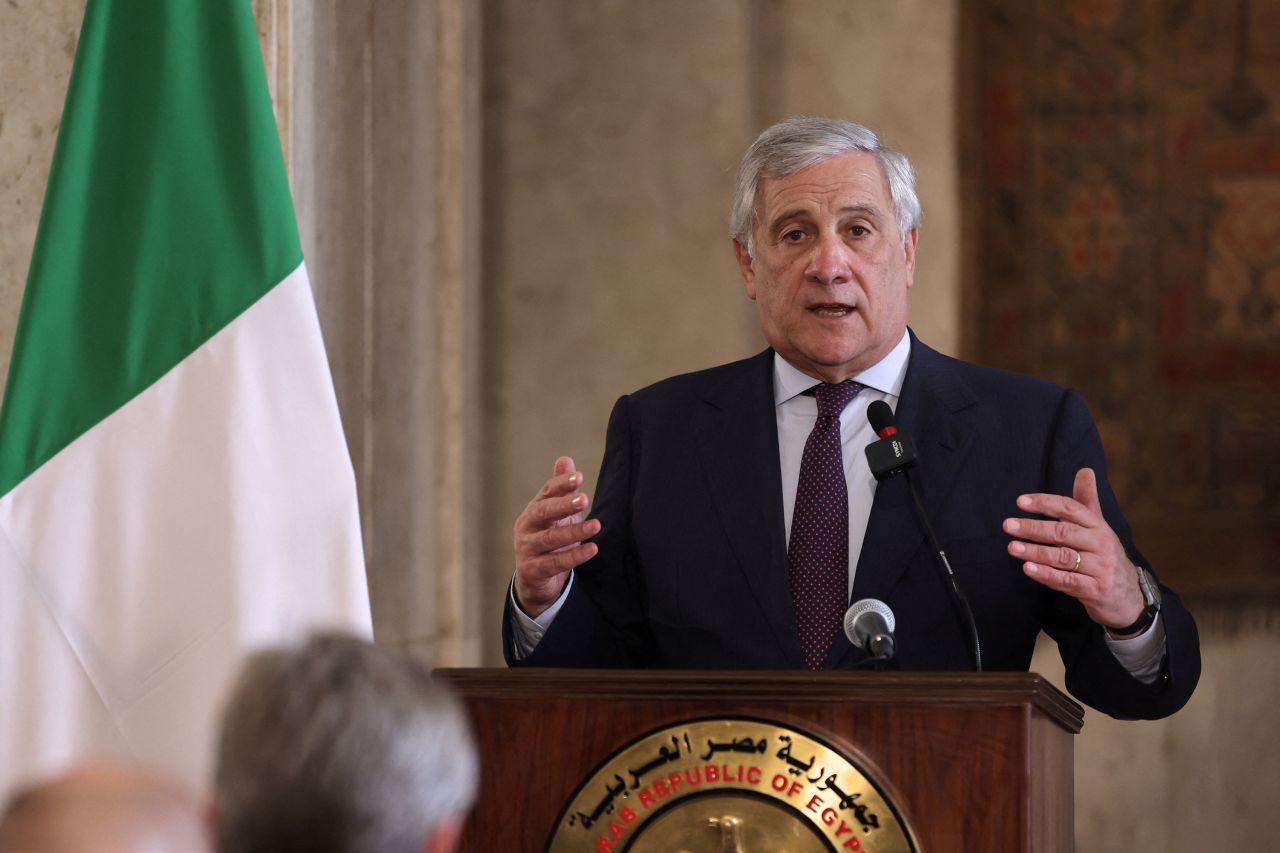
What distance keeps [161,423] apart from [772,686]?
118cm

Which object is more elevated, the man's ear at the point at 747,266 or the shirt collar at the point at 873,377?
the man's ear at the point at 747,266

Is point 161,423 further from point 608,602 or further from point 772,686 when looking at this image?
point 772,686

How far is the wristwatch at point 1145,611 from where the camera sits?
2.10 metres

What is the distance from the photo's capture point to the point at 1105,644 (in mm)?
2164

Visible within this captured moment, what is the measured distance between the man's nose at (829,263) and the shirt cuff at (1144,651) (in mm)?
722

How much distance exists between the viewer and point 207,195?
8.57 feet

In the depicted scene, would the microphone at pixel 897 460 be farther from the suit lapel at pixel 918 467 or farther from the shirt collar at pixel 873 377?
the shirt collar at pixel 873 377

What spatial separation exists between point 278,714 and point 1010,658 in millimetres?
1506

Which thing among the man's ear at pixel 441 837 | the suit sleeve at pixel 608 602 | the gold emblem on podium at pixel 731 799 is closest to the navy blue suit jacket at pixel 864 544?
the suit sleeve at pixel 608 602

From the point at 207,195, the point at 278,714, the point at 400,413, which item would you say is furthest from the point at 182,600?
the point at 400,413

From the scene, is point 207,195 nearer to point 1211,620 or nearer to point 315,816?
point 315,816

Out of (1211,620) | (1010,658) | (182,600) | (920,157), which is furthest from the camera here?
(920,157)

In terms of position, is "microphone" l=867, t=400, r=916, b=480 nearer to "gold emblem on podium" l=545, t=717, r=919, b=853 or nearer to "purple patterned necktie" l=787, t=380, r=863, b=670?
"purple patterned necktie" l=787, t=380, r=863, b=670

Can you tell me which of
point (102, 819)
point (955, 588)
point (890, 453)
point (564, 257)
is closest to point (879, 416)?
point (890, 453)
